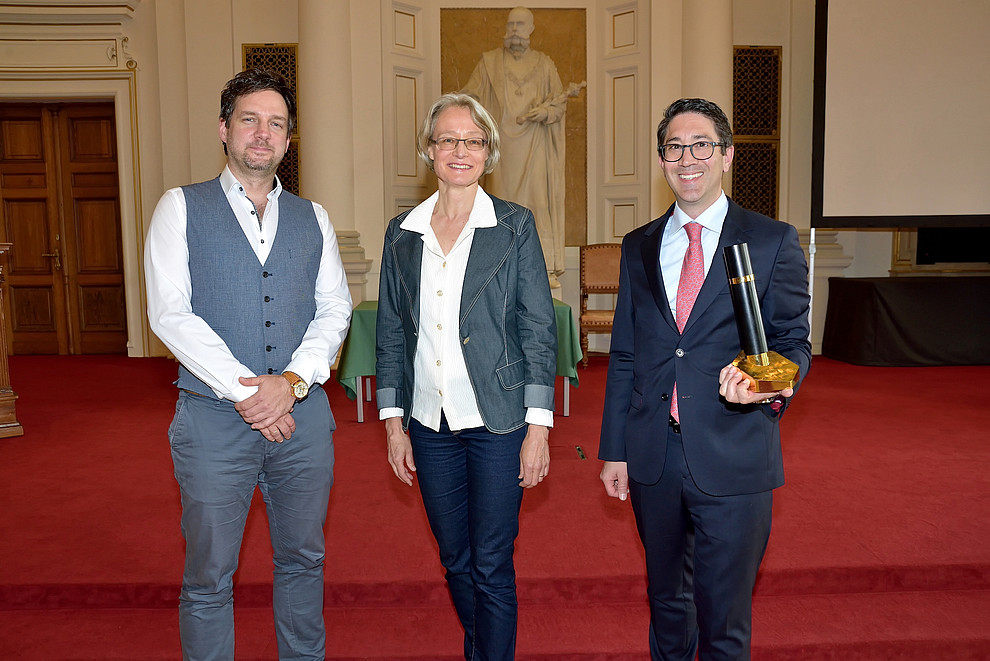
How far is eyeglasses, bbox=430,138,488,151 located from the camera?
1.93 metres

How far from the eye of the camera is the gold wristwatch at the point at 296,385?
1.89 m

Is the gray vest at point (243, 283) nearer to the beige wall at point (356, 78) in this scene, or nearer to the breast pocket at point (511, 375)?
the breast pocket at point (511, 375)

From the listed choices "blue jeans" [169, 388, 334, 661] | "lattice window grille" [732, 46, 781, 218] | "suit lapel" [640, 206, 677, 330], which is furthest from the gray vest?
"lattice window grille" [732, 46, 781, 218]

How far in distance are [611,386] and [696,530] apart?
15.7 inches

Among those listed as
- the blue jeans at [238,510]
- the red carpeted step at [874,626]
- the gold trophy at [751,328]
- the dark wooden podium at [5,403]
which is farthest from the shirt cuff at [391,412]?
the dark wooden podium at [5,403]

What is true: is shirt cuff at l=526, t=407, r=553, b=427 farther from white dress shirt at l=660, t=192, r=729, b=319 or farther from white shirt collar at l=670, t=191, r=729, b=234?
white shirt collar at l=670, t=191, r=729, b=234

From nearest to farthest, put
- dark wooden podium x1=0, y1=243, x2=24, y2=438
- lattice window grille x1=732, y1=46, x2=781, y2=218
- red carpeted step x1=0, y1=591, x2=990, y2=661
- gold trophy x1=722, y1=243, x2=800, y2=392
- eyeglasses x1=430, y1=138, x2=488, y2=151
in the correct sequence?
gold trophy x1=722, y1=243, x2=800, y2=392 < eyeglasses x1=430, y1=138, x2=488, y2=151 < red carpeted step x1=0, y1=591, x2=990, y2=661 < dark wooden podium x1=0, y1=243, x2=24, y2=438 < lattice window grille x1=732, y1=46, x2=781, y2=218

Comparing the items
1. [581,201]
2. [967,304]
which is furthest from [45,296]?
[967,304]

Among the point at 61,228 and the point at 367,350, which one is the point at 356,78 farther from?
the point at 61,228

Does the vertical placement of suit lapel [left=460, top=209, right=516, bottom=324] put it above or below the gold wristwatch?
above

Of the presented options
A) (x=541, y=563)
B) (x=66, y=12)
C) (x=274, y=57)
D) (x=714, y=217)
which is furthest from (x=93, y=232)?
(x=714, y=217)

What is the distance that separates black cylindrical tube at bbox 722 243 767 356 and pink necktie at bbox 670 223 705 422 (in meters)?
0.39

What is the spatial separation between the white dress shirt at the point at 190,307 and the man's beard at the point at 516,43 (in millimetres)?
5600

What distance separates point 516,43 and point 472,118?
18.3 feet
